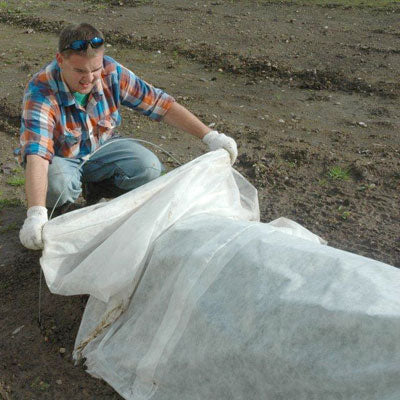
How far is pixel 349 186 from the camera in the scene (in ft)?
11.8

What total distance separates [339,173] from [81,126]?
70.2 inches

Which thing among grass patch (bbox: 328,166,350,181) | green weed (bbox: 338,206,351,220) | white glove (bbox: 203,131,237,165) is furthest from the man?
grass patch (bbox: 328,166,350,181)

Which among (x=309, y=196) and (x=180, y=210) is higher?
(x=180, y=210)

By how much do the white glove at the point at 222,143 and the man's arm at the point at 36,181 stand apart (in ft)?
2.66

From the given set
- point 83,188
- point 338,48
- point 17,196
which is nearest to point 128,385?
point 83,188

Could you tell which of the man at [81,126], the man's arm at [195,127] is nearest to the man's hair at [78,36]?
the man at [81,126]

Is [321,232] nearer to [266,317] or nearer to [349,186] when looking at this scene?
[349,186]

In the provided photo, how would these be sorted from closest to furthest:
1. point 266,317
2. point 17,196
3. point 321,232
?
point 266,317
point 321,232
point 17,196

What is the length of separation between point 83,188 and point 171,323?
1540 mm

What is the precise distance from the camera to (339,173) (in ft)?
12.1

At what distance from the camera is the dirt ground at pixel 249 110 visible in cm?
252

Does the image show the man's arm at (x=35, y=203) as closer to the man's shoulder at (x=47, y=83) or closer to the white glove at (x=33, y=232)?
the white glove at (x=33, y=232)

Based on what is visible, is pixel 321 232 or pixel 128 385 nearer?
pixel 128 385

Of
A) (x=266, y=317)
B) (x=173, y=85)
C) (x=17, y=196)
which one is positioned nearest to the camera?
(x=266, y=317)
